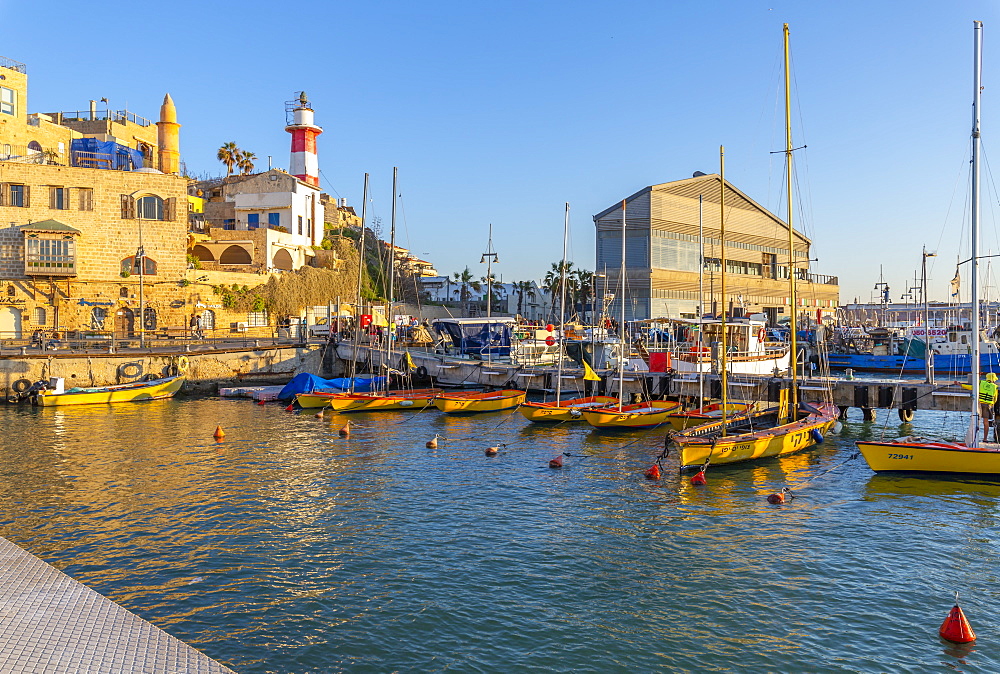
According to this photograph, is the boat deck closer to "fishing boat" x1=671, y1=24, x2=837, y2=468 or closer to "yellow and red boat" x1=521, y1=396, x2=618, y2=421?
"fishing boat" x1=671, y1=24, x2=837, y2=468

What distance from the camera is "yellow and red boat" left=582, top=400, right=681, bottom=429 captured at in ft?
108

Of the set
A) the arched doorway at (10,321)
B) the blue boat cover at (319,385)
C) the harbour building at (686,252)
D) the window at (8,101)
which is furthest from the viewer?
the harbour building at (686,252)

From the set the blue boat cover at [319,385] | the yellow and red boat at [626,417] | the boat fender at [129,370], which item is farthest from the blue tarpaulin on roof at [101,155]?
the yellow and red boat at [626,417]

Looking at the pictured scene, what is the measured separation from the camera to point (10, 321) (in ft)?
180

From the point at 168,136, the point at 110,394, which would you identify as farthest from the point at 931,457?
the point at 168,136

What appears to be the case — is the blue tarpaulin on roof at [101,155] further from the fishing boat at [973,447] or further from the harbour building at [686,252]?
the fishing boat at [973,447]

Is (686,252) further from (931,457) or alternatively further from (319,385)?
(931,457)

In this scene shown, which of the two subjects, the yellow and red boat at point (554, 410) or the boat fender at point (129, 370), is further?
the boat fender at point (129, 370)

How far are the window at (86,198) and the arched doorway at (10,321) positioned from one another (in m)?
9.57

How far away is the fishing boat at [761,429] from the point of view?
2541 cm

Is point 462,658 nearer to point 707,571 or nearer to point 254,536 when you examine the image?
point 707,571

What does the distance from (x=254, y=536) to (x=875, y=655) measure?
46.2 ft

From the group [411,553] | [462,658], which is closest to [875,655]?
[462,658]

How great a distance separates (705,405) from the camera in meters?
37.5
